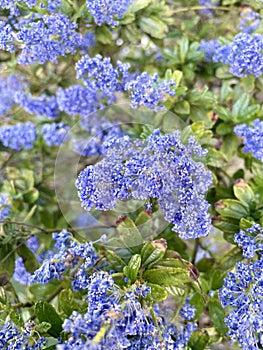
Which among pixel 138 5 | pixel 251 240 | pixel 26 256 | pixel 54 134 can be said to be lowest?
pixel 26 256

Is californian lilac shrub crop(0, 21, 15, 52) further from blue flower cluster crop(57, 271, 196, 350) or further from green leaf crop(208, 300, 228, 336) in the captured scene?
green leaf crop(208, 300, 228, 336)

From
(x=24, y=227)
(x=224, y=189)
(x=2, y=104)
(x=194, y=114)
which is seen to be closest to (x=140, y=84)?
(x=194, y=114)

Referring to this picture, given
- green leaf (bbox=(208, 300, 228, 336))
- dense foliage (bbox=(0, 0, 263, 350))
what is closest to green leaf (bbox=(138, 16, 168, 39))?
dense foliage (bbox=(0, 0, 263, 350))

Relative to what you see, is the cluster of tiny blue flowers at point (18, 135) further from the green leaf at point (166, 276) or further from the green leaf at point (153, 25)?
the green leaf at point (166, 276)

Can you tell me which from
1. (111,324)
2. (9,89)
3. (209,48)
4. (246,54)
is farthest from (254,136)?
(9,89)

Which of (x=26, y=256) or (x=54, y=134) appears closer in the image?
(x=26, y=256)

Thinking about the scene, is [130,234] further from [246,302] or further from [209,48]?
[209,48]

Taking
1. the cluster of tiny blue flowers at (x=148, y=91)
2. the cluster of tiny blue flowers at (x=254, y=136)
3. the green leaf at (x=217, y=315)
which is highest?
the cluster of tiny blue flowers at (x=148, y=91)

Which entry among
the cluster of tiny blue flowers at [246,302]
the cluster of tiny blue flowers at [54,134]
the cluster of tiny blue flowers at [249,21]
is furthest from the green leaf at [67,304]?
the cluster of tiny blue flowers at [249,21]
